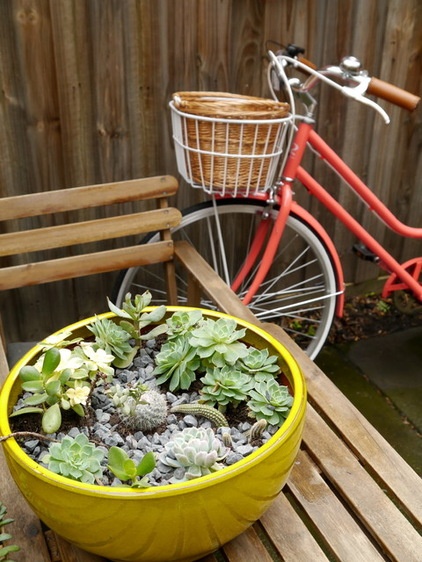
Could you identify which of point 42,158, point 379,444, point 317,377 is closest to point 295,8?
point 42,158

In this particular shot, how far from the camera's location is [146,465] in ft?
3.56

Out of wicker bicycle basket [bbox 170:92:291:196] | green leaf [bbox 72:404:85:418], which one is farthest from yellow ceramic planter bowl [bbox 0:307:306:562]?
wicker bicycle basket [bbox 170:92:291:196]

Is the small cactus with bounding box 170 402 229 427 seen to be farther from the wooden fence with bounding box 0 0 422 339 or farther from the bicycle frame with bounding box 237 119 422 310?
the wooden fence with bounding box 0 0 422 339

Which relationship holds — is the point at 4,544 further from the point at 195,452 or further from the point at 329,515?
the point at 329,515

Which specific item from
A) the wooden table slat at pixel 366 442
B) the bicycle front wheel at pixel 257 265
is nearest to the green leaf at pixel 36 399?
the wooden table slat at pixel 366 442

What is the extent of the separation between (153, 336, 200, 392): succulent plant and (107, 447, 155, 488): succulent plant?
287 millimetres

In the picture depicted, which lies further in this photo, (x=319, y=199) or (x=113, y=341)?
(x=319, y=199)

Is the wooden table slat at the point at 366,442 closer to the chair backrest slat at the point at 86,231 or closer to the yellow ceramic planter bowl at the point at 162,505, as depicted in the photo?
the yellow ceramic planter bowl at the point at 162,505

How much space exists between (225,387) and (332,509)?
34cm

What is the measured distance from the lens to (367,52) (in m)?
2.74

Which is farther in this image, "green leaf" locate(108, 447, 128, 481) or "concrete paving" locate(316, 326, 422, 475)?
"concrete paving" locate(316, 326, 422, 475)

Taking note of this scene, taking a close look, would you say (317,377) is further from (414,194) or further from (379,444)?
(414,194)

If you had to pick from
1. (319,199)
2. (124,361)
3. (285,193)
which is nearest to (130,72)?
(285,193)

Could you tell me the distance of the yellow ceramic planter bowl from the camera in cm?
106
